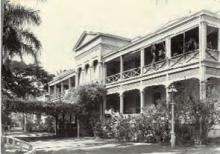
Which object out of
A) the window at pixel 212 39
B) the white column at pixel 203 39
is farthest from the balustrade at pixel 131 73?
the white column at pixel 203 39

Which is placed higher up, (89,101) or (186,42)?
(186,42)

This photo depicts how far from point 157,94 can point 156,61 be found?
7.14ft

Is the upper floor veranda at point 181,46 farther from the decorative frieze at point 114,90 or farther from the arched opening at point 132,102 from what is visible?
the arched opening at point 132,102

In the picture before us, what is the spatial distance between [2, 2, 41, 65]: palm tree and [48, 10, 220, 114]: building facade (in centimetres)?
694

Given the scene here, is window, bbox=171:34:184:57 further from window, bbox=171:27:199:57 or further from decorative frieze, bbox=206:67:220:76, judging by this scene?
decorative frieze, bbox=206:67:220:76

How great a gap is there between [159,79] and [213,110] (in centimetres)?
509

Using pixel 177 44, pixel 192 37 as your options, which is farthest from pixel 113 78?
pixel 192 37

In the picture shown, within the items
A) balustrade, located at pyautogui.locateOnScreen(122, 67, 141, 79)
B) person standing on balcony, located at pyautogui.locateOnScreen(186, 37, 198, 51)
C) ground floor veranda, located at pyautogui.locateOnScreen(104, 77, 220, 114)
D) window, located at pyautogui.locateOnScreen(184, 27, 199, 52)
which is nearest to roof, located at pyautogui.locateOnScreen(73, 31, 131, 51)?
balustrade, located at pyautogui.locateOnScreen(122, 67, 141, 79)

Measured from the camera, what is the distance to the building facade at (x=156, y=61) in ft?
59.1

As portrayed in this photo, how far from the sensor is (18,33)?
16.2 metres

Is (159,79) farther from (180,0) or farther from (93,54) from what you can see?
(180,0)

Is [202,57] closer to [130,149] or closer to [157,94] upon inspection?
[130,149]

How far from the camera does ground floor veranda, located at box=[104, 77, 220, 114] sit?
17.4 m

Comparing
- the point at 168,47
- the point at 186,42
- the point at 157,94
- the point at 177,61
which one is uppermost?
the point at 186,42
